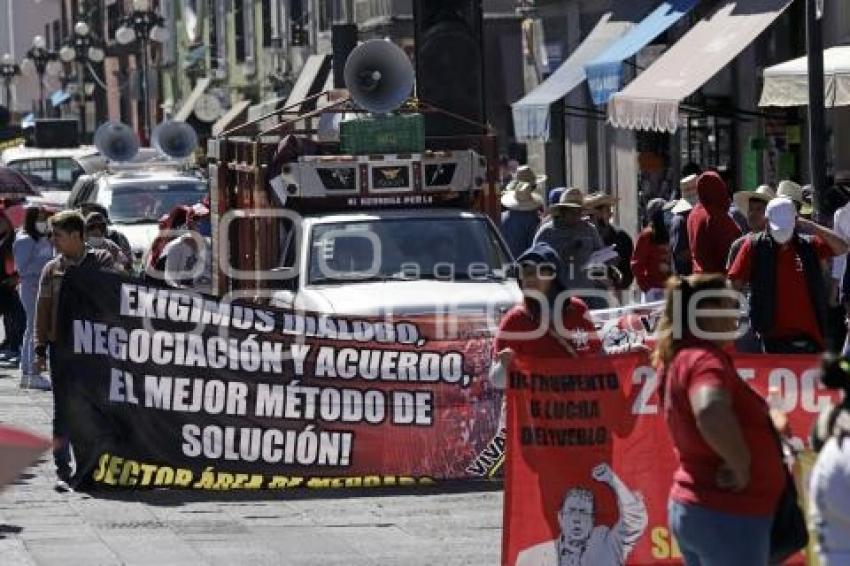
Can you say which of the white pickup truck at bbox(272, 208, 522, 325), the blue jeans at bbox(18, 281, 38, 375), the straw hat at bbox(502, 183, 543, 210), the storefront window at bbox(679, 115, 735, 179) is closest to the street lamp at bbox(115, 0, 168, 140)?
the storefront window at bbox(679, 115, 735, 179)

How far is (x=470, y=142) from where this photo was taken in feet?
62.2

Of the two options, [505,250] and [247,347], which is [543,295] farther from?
[505,250]

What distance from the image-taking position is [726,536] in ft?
25.4

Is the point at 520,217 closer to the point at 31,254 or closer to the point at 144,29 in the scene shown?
the point at 31,254

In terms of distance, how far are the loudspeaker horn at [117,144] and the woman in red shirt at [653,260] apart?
16784 millimetres

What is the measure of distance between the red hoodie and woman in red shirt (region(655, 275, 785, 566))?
8.44 metres

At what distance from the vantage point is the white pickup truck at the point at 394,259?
15.9 meters

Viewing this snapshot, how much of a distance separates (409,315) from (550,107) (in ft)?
54.2

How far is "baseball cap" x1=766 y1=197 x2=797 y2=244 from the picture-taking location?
13.9 meters

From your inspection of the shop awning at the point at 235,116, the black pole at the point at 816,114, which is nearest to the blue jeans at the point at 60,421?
the black pole at the point at 816,114

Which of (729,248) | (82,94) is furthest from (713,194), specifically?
(82,94)

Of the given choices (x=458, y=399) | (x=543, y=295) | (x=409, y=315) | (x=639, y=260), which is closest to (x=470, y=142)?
(x=639, y=260)

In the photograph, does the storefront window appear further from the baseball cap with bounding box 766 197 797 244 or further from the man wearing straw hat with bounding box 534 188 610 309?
the baseball cap with bounding box 766 197 797 244

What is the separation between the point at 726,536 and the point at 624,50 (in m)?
21.3
